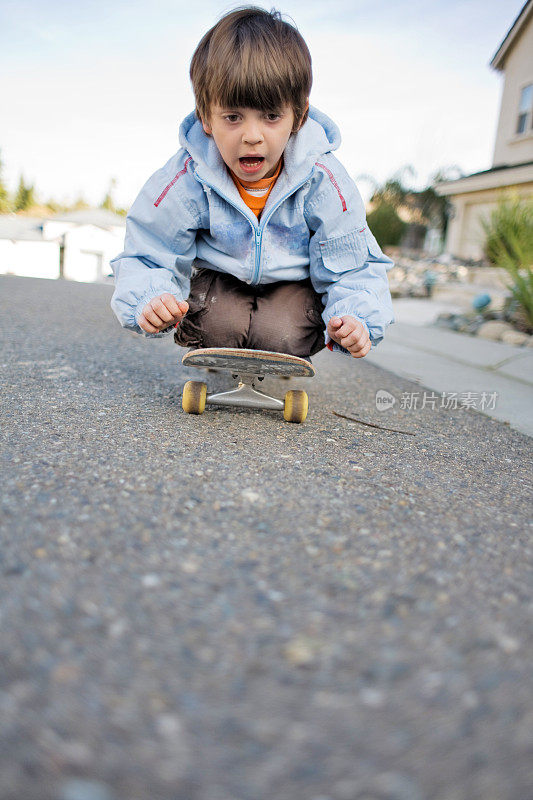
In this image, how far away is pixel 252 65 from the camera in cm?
168

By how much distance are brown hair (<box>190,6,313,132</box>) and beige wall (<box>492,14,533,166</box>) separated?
982cm

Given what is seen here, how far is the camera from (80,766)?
597 millimetres

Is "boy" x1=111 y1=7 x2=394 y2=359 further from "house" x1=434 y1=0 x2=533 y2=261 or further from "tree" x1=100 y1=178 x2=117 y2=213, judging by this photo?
"tree" x1=100 y1=178 x2=117 y2=213

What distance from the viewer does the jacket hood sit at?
1917 millimetres

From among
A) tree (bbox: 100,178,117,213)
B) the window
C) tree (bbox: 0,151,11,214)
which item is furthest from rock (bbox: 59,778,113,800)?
tree (bbox: 100,178,117,213)

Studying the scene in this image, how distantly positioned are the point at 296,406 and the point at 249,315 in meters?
0.46

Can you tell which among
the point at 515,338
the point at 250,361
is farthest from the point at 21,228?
the point at 250,361

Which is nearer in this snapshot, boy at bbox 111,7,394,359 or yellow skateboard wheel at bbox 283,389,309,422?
boy at bbox 111,7,394,359

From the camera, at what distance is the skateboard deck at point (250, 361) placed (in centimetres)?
181

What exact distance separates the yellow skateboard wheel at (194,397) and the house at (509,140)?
911 cm

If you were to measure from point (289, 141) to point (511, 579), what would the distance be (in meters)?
1.53

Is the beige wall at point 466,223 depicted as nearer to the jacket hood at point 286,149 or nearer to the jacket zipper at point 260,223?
the jacket hood at point 286,149

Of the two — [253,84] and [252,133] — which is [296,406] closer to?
[252,133]

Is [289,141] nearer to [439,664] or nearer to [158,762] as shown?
[439,664]
